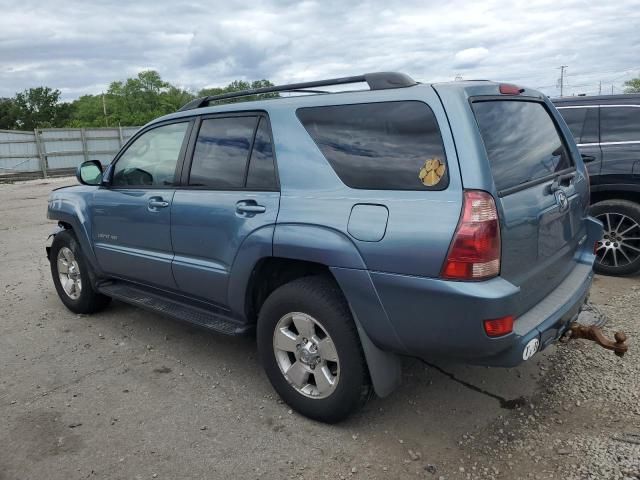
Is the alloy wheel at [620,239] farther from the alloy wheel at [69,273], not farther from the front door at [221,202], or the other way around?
the alloy wheel at [69,273]

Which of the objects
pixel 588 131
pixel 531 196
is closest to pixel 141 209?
pixel 531 196

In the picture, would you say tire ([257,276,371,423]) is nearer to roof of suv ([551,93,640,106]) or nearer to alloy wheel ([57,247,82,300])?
alloy wheel ([57,247,82,300])

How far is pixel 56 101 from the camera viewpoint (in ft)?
208

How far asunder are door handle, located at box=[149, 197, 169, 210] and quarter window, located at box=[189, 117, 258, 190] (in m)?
0.26

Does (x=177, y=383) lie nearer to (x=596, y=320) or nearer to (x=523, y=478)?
(x=523, y=478)

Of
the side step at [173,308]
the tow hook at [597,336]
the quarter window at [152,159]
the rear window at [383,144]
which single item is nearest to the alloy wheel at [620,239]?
the tow hook at [597,336]

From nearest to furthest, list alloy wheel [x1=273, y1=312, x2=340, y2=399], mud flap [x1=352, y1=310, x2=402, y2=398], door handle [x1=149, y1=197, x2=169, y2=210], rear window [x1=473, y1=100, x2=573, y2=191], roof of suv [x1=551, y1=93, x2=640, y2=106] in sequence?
rear window [x1=473, y1=100, x2=573, y2=191], mud flap [x1=352, y1=310, x2=402, y2=398], alloy wheel [x1=273, y1=312, x2=340, y2=399], door handle [x1=149, y1=197, x2=169, y2=210], roof of suv [x1=551, y1=93, x2=640, y2=106]

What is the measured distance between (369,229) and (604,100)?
14.5 feet

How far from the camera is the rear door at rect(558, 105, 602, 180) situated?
5.53 m

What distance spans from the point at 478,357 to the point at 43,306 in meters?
4.50

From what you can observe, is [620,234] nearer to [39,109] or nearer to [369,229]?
[369,229]

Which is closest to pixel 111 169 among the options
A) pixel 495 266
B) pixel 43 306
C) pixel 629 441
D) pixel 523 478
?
pixel 43 306

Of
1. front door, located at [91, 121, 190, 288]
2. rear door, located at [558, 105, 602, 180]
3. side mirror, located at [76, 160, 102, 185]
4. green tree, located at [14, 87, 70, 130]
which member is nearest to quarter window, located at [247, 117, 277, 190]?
front door, located at [91, 121, 190, 288]

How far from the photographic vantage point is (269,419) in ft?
10.4
